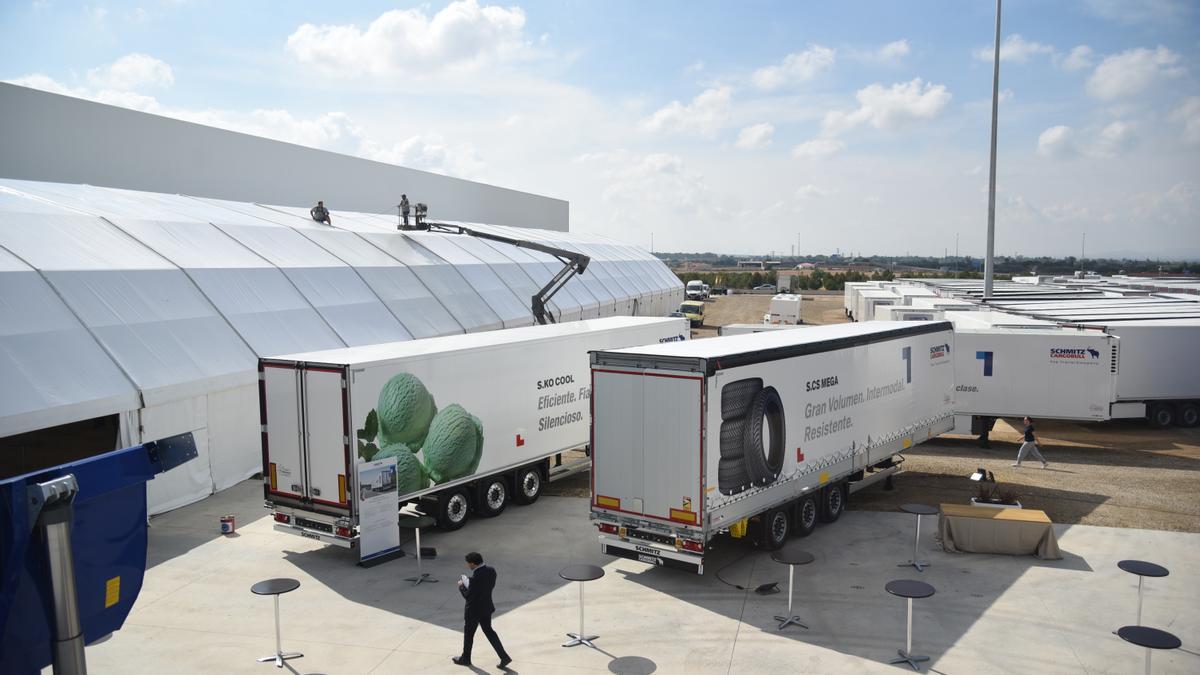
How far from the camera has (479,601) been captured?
33.2ft

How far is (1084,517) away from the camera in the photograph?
54.8 feet

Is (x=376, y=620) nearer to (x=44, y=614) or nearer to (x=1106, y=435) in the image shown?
Result: (x=44, y=614)

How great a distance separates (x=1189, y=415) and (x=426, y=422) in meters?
24.8

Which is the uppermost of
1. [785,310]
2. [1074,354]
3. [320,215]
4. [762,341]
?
[320,215]

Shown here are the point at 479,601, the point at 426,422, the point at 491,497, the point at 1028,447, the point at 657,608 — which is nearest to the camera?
the point at 479,601

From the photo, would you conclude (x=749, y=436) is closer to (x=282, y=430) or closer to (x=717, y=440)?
(x=717, y=440)

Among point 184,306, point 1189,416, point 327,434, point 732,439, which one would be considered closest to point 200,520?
point 327,434

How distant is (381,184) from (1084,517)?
4411cm

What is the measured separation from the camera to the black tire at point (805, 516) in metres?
15.2

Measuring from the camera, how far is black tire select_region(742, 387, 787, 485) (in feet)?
43.4

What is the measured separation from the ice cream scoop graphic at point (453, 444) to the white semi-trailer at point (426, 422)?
22 mm

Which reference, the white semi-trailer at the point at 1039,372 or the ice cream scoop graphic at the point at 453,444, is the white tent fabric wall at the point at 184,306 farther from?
the white semi-trailer at the point at 1039,372

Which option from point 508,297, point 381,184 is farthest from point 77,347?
point 381,184

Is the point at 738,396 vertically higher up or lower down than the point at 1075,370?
higher up
